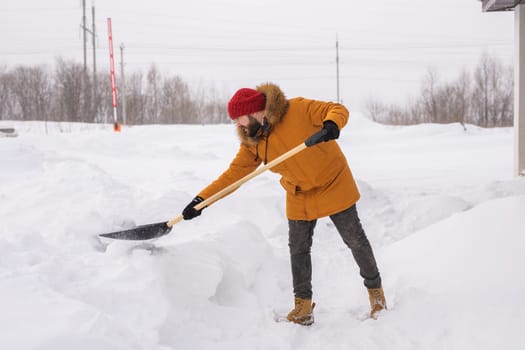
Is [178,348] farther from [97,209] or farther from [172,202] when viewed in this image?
[172,202]

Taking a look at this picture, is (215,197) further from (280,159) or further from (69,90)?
(69,90)

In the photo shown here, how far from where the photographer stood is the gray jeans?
8.30 feet

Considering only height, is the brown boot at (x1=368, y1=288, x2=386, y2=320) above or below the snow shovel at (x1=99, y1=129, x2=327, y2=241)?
below

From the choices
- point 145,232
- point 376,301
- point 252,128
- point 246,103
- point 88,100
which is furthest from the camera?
point 88,100

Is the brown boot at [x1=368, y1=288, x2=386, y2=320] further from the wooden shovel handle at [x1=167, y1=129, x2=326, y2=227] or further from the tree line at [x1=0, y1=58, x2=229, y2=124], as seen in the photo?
the tree line at [x1=0, y1=58, x2=229, y2=124]

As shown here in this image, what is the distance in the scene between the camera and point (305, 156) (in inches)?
95.7

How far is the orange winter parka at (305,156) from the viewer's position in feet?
7.87

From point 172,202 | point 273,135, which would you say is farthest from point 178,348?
point 172,202

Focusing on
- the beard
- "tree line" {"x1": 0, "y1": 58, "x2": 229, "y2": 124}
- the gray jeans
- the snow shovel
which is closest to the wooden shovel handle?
the snow shovel

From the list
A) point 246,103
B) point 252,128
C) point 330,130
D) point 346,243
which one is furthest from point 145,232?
point 330,130

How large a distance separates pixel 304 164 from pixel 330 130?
296mm

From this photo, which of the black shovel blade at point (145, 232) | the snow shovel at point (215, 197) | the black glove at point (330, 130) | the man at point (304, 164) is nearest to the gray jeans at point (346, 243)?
the man at point (304, 164)

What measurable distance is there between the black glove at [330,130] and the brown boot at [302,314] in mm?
1009

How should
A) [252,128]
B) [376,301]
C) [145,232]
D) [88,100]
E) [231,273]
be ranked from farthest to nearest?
[88,100] → [231,273] → [145,232] → [376,301] → [252,128]
